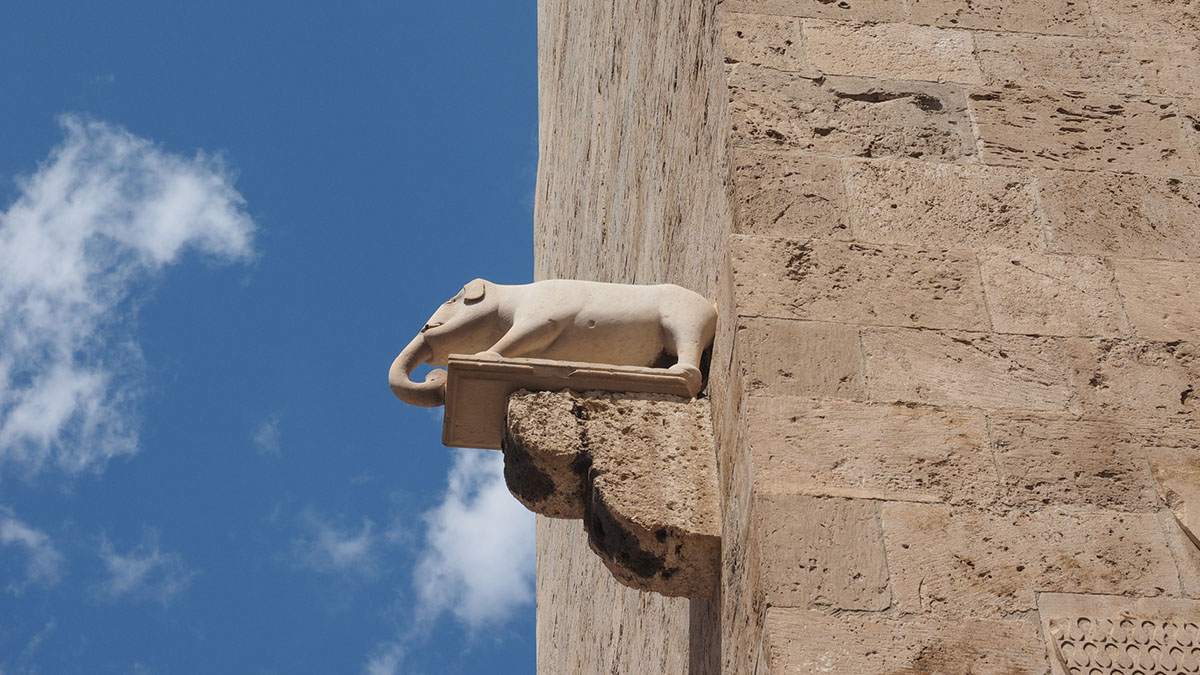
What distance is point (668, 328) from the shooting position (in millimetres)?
3346

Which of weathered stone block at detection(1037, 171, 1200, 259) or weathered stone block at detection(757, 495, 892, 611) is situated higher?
weathered stone block at detection(1037, 171, 1200, 259)

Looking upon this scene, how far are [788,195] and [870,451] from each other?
26.8 inches

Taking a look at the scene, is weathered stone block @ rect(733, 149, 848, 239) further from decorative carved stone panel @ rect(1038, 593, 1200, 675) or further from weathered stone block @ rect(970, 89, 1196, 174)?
decorative carved stone panel @ rect(1038, 593, 1200, 675)

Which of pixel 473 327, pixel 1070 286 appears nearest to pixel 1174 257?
pixel 1070 286

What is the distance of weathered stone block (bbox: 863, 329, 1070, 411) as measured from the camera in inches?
114

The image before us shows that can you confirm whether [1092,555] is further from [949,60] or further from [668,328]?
[949,60]

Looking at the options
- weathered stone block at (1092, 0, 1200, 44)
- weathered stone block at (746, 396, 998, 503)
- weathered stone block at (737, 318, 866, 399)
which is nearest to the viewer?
weathered stone block at (746, 396, 998, 503)

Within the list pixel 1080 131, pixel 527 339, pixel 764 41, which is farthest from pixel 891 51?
pixel 527 339

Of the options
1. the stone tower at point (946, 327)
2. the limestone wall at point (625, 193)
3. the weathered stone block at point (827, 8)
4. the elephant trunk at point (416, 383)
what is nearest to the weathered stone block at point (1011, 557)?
the stone tower at point (946, 327)

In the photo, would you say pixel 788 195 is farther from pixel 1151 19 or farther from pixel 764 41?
pixel 1151 19

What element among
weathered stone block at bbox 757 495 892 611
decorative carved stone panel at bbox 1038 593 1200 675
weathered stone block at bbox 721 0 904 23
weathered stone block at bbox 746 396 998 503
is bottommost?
decorative carved stone panel at bbox 1038 593 1200 675

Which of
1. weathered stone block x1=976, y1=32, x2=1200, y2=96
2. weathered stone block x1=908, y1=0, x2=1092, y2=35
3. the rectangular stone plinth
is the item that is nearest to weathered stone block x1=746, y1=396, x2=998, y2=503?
the rectangular stone plinth

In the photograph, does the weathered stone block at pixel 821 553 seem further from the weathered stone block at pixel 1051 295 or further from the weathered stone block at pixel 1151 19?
the weathered stone block at pixel 1151 19

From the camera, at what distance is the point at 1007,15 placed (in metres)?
3.71
